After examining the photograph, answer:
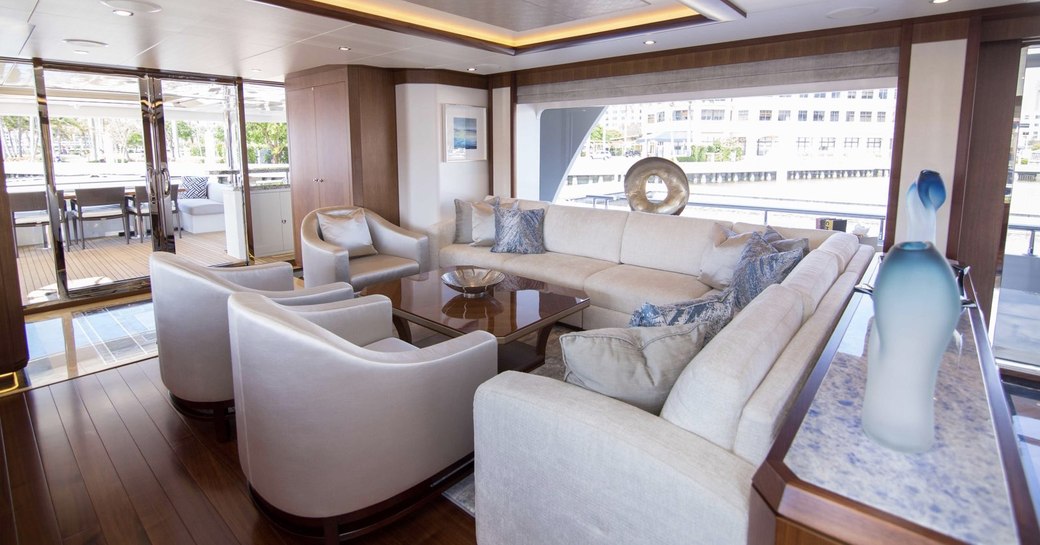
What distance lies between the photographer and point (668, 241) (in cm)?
427

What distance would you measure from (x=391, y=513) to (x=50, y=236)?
15.5ft

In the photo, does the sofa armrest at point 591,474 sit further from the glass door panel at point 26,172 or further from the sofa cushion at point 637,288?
the glass door panel at point 26,172

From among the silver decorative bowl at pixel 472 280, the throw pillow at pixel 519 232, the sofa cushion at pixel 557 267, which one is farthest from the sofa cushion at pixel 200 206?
the silver decorative bowl at pixel 472 280

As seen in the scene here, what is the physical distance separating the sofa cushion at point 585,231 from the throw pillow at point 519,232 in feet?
0.32

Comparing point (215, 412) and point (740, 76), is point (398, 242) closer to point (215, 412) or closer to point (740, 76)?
point (215, 412)

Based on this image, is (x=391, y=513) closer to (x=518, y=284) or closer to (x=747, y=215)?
(x=518, y=284)

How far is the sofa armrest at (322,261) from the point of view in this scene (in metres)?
4.38

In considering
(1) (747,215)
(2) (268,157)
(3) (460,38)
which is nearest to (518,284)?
(3) (460,38)

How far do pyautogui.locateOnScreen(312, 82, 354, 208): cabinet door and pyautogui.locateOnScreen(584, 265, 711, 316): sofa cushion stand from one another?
281 cm

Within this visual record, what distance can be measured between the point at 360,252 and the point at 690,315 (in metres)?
3.63

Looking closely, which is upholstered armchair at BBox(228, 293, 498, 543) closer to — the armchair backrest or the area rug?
the area rug

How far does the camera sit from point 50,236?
4875 millimetres

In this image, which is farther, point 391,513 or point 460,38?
point 460,38

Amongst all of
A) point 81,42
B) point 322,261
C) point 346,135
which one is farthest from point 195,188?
point 322,261
